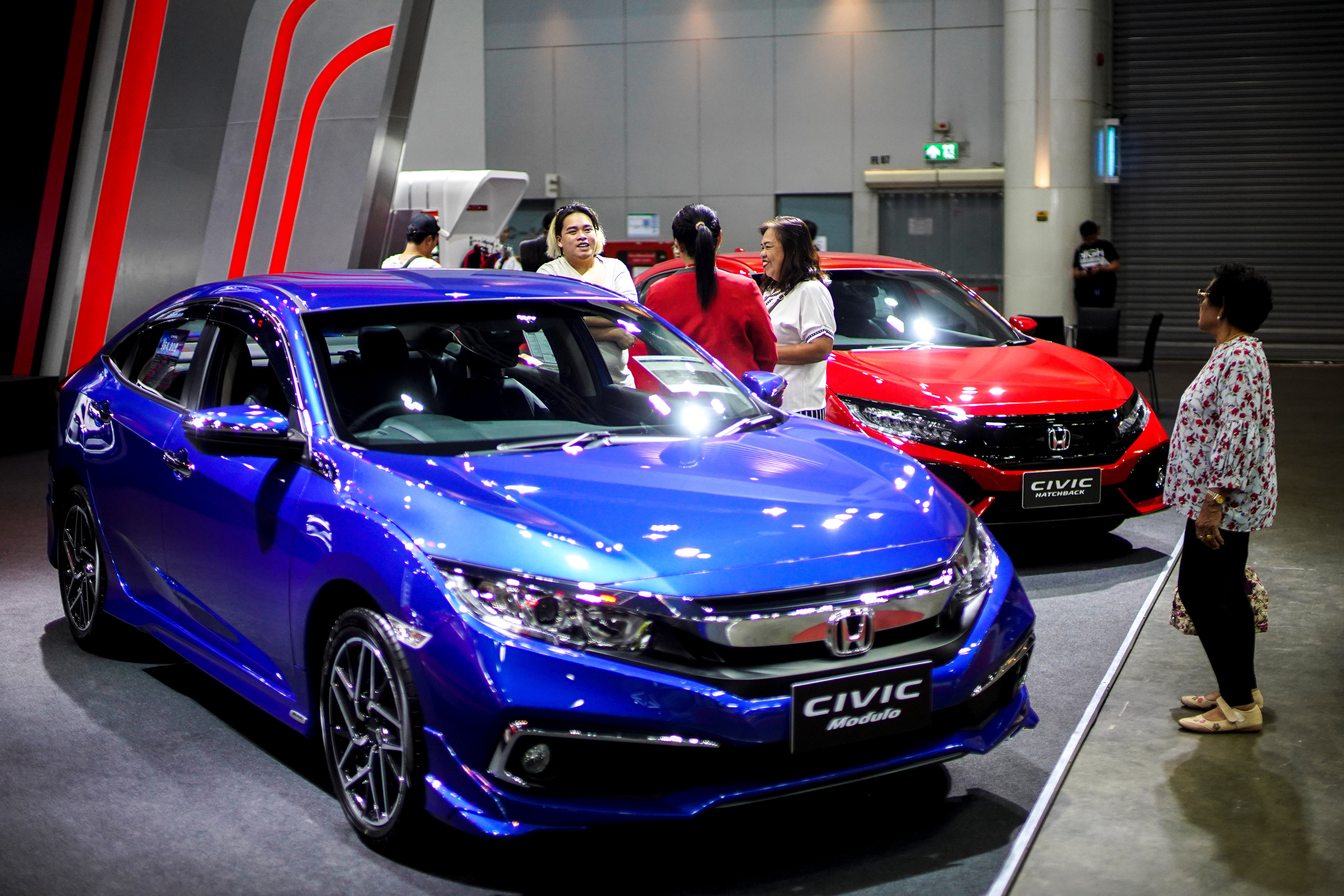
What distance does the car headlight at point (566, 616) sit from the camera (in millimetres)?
2875

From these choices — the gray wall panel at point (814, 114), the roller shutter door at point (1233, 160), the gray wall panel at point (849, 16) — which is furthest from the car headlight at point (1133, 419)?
the gray wall panel at point (849, 16)

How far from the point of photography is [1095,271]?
49.1 ft

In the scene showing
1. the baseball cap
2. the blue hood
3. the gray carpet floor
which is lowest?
the gray carpet floor

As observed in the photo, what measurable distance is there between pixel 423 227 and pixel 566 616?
242 inches

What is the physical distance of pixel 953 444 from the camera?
6.02 metres

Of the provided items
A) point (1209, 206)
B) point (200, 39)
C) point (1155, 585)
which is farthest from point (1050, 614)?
point (1209, 206)

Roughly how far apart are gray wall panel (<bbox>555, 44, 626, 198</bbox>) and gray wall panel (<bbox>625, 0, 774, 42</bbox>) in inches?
17.5

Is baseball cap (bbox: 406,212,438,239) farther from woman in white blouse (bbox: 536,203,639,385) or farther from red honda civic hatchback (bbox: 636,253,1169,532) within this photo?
red honda civic hatchback (bbox: 636,253,1169,532)

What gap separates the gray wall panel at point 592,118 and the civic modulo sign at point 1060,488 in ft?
48.5

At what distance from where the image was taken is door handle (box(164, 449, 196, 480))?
402 cm

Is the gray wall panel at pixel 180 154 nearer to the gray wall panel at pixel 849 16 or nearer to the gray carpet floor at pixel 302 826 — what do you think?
the gray carpet floor at pixel 302 826

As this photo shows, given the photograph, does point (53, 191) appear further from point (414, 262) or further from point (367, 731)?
point (367, 731)

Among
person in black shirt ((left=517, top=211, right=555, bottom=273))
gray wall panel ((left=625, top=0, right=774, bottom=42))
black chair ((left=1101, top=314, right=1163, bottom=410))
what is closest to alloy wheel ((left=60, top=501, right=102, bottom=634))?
person in black shirt ((left=517, top=211, right=555, bottom=273))

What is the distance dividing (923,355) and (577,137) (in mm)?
14350
